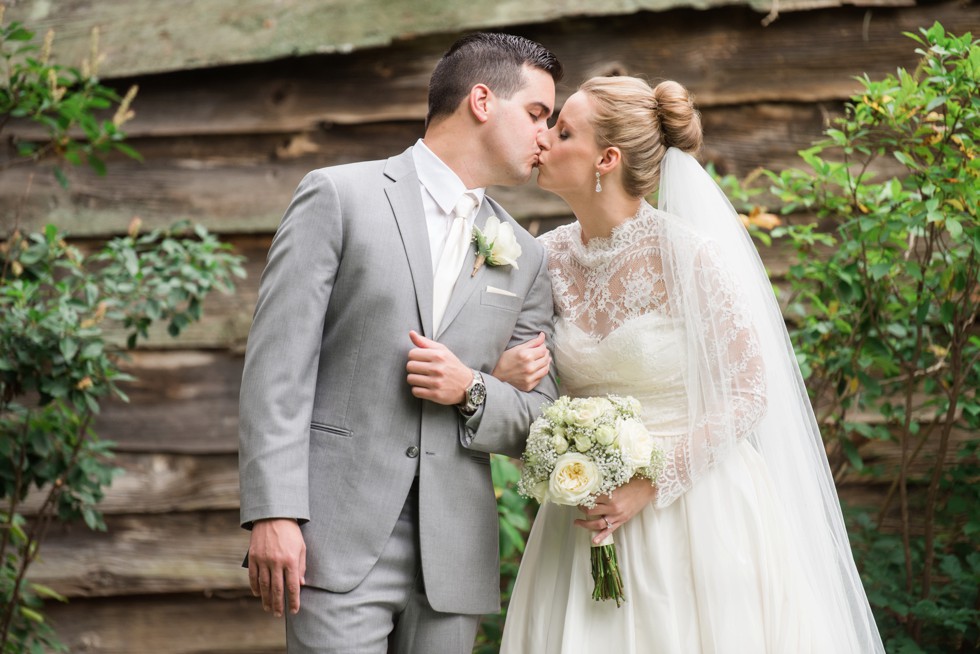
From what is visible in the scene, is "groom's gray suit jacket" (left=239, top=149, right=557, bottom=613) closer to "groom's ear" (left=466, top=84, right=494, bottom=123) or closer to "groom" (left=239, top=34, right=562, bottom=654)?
"groom" (left=239, top=34, right=562, bottom=654)

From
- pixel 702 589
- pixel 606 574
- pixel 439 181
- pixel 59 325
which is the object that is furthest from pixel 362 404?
pixel 59 325

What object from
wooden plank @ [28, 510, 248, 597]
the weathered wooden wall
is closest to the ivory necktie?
the weathered wooden wall

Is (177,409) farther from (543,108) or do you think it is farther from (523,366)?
(543,108)

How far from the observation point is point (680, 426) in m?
2.68

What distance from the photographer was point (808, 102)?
416 centimetres

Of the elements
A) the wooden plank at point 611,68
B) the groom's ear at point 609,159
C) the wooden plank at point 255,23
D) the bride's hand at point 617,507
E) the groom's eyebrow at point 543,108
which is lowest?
the bride's hand at point 617,507

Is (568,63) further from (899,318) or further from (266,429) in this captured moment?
(266,429)

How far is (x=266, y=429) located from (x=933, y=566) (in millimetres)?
2754

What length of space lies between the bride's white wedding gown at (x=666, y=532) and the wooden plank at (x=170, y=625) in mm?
1919

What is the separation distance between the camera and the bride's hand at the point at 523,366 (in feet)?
8.66

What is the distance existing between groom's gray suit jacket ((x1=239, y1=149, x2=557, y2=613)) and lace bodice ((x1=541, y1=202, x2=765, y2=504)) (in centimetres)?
38

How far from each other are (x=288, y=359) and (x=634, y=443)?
0.93 metres

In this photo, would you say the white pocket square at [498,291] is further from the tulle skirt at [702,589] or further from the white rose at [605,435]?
the tulle skirt at [702,589]

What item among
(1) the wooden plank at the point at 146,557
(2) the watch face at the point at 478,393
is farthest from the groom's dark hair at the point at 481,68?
(1) the wooden plank at the point at 146,557
